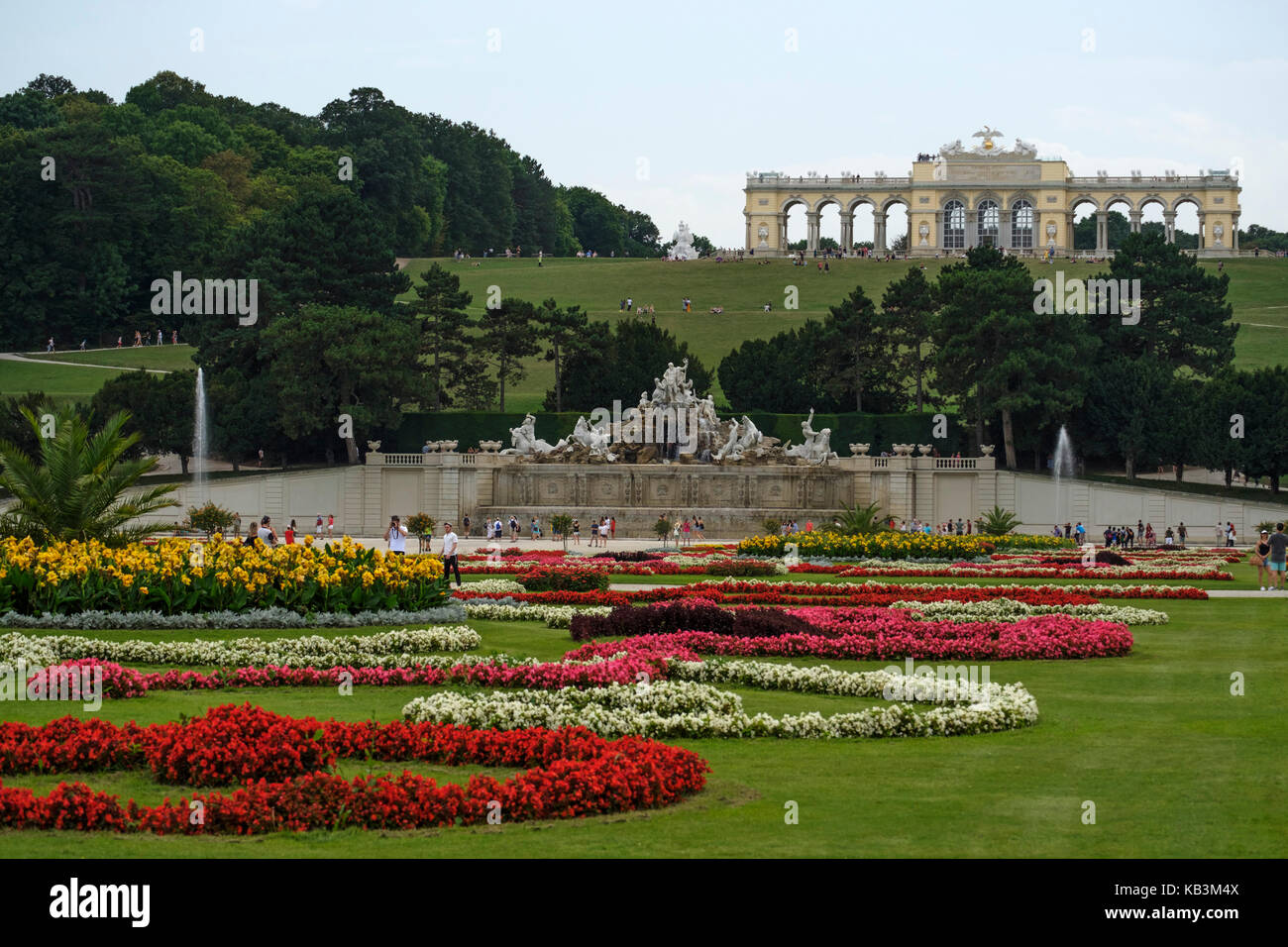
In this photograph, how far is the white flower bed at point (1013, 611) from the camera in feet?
83.4

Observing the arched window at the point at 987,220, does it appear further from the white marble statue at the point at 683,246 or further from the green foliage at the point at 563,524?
the green foliage at the point at 563,524

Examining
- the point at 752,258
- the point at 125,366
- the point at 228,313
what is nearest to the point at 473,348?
the point at 228,313

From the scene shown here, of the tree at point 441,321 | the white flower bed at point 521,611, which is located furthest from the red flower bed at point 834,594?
the tree at point 441,321

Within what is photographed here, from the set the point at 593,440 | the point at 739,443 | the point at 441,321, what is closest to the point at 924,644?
the point at 739,443

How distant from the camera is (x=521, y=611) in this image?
84.6 feet

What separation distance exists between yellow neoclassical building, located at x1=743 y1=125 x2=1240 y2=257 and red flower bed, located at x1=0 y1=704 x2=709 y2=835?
114014 mm

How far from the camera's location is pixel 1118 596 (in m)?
31.0

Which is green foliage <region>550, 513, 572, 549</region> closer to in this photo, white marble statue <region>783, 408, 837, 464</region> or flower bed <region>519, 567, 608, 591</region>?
white marble statue <region>783, 408, 837, 464</region>

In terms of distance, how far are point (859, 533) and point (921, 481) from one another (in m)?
18.1

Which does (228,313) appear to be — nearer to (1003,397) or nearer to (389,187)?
(1003,397)

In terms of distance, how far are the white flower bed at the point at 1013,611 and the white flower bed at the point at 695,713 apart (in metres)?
9.57

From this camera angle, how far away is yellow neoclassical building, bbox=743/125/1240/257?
411 feet

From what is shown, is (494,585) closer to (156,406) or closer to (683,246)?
(156,406)

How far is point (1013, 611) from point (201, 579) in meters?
12.4
